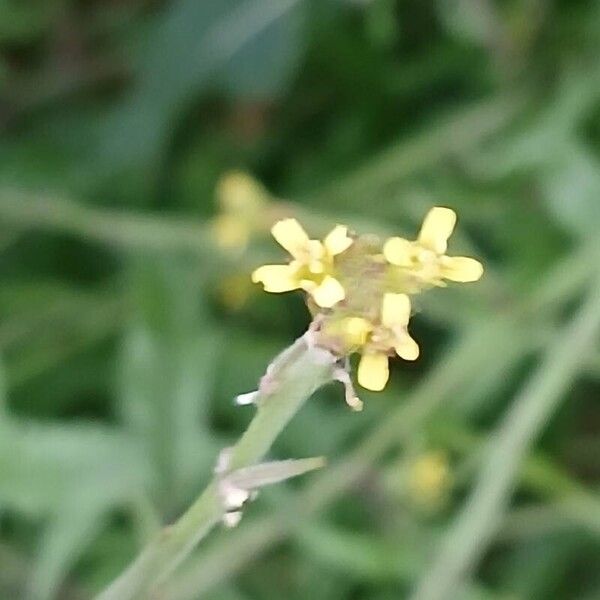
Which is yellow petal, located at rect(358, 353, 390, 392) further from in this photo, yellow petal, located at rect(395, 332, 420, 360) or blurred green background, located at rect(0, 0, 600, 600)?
blurred green background, located at rect(0, 0, 600, 600)

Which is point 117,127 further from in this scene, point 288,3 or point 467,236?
point 467,236

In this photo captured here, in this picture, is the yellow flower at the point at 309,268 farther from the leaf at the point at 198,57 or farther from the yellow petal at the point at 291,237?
the leaf at the point at 198,57

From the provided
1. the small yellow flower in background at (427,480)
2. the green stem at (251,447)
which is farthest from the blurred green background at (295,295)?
the green stem at (251,447)

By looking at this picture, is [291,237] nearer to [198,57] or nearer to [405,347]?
[405,347]

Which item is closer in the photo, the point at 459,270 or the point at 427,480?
the point at 459,270

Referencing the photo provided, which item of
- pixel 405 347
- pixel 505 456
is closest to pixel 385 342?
pixel 405 347
